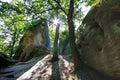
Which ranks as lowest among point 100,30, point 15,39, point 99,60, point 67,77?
point 67,77

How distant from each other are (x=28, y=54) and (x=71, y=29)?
43.8ft

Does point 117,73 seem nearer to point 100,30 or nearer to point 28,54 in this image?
point 100,30

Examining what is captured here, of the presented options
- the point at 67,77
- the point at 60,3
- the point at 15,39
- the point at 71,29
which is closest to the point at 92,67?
the point at 67,77

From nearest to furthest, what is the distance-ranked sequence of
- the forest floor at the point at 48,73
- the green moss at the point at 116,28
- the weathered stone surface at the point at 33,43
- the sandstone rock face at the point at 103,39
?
the green moss at the point at 116,28 → the sandstone rock face at the point at 103,39 → the forest floor at the point at 48,73 → the weathered stone surface at the point at 33,43

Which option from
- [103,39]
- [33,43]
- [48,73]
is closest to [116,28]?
[103,39]

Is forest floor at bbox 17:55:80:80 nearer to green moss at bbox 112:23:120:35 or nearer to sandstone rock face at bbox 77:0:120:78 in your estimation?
sandstone rock face at bbox 77:0:120:78

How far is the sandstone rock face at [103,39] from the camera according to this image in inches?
510

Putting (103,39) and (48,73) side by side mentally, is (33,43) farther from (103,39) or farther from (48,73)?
(103,39)

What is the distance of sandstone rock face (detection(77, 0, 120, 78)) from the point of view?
12945 mm

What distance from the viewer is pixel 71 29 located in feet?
55.9

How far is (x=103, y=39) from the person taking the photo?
1371 centimetres

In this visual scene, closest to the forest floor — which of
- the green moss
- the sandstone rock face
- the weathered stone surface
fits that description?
the sandstone rock face

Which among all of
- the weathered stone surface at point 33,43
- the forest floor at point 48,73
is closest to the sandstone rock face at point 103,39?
the forest floor at point 48,73

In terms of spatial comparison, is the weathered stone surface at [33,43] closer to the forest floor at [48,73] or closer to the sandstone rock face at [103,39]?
the forest floor at [48,73]
